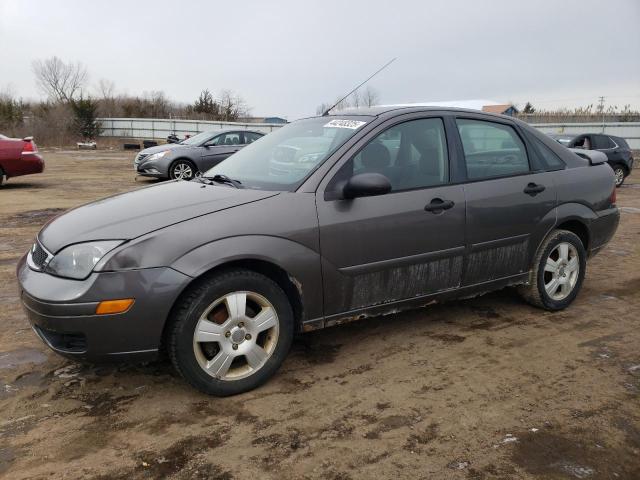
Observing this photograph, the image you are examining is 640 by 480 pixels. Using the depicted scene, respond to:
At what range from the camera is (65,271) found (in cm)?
284

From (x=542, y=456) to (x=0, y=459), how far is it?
256cm

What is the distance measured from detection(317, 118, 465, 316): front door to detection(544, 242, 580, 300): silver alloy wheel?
107 cm

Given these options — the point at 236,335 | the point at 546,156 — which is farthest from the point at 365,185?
the point at 546,156

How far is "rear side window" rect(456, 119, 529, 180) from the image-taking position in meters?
3.96

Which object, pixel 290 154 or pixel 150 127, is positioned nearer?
pixel 290 154

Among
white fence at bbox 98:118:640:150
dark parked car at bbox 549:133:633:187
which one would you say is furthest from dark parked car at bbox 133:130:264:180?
white fence at bbox 98:118:640:150

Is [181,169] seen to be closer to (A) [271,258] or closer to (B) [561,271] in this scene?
(B) [561,271]

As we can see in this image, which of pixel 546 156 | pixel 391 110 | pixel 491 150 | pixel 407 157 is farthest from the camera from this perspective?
pixel 546 156

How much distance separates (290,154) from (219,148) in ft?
35.0

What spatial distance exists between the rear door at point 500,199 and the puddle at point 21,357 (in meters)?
3.01

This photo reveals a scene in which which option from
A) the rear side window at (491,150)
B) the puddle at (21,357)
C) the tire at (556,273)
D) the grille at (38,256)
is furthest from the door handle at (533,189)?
the puddle at (21,357)

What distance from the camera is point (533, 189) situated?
419 centimetres

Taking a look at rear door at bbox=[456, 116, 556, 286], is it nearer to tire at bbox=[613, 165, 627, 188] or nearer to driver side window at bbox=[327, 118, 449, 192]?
driver side window at bbox=[327, 118, 449, 192]

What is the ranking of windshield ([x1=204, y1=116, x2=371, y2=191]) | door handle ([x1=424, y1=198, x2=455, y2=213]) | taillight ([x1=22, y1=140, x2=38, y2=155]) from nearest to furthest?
windshield ([x1=204, y1=116, x2=371, y2=191])
door handle ([x1=424, y1=198, x2=455, y2=213])
taillight ([x1=22, y1=140, x2=38, y2=155])
